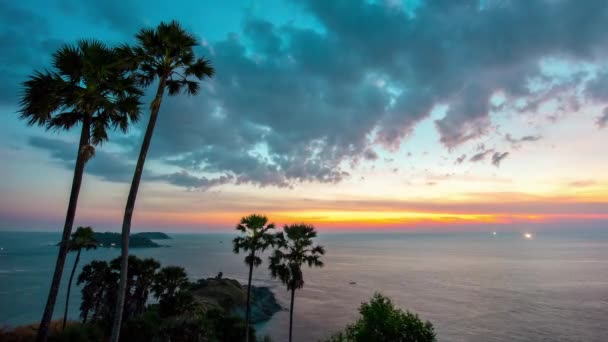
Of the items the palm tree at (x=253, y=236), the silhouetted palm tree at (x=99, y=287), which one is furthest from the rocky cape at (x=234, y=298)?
the palm tree at (x=253, y=236)

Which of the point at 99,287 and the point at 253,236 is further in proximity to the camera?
the point at 99,287

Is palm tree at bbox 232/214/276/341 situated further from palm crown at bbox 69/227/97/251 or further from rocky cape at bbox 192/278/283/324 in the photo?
rocky cape at bbox 192/278/283/324

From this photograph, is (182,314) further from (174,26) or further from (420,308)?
(420,308)

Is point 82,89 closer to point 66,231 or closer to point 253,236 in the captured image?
point 66,231

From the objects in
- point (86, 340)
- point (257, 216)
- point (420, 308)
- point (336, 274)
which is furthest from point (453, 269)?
point (86, 340)

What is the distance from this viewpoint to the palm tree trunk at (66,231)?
12125mm

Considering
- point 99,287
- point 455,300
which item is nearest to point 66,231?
point 99,287

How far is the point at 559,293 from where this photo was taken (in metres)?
100

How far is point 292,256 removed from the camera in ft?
103

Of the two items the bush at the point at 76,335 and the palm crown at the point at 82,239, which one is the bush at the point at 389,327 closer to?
the bush at the point at 76,335

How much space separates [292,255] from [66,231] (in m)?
21.0

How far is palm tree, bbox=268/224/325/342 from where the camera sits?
30.5 meters

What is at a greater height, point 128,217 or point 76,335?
point 128,217

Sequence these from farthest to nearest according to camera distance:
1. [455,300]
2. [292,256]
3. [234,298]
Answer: [455,300], [234,298], [292,256]
